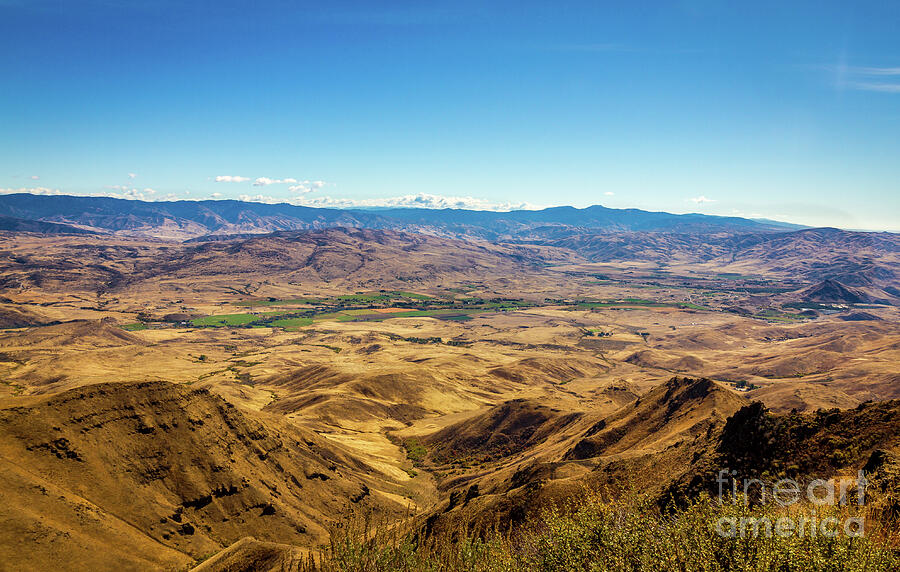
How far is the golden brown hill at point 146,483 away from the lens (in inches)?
1789

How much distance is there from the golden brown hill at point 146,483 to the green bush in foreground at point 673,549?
35283 millimetres

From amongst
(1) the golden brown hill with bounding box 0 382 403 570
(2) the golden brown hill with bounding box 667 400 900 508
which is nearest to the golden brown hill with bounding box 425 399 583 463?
(1) the golden brown hill with bounding box 0 382 403 570

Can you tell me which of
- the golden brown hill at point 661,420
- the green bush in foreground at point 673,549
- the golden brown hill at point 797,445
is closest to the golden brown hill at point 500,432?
the golden brown hill at point 661,420

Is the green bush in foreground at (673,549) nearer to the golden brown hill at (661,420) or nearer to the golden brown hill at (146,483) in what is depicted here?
the golden brown hill at (146,483)

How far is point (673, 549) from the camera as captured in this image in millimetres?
18125

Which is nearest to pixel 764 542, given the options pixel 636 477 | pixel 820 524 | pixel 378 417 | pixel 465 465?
pixel 820 524

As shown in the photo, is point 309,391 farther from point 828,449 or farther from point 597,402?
point 828,449

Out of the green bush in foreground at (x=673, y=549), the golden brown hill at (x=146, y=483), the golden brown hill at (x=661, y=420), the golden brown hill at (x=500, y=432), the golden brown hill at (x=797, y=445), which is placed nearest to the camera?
the green bush in foreground at (x=673, y=549)

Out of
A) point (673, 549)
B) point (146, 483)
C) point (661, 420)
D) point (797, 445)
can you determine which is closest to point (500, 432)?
point (661, 420)

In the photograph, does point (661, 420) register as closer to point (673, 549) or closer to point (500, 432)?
point (500, 432)

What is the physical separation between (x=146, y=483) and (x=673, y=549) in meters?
59.9

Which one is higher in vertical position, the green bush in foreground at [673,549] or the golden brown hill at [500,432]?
the green bush in foreground at [673,549]

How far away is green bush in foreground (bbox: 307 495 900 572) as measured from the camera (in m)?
15.4

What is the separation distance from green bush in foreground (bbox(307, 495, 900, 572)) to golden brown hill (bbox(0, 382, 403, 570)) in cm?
3528
